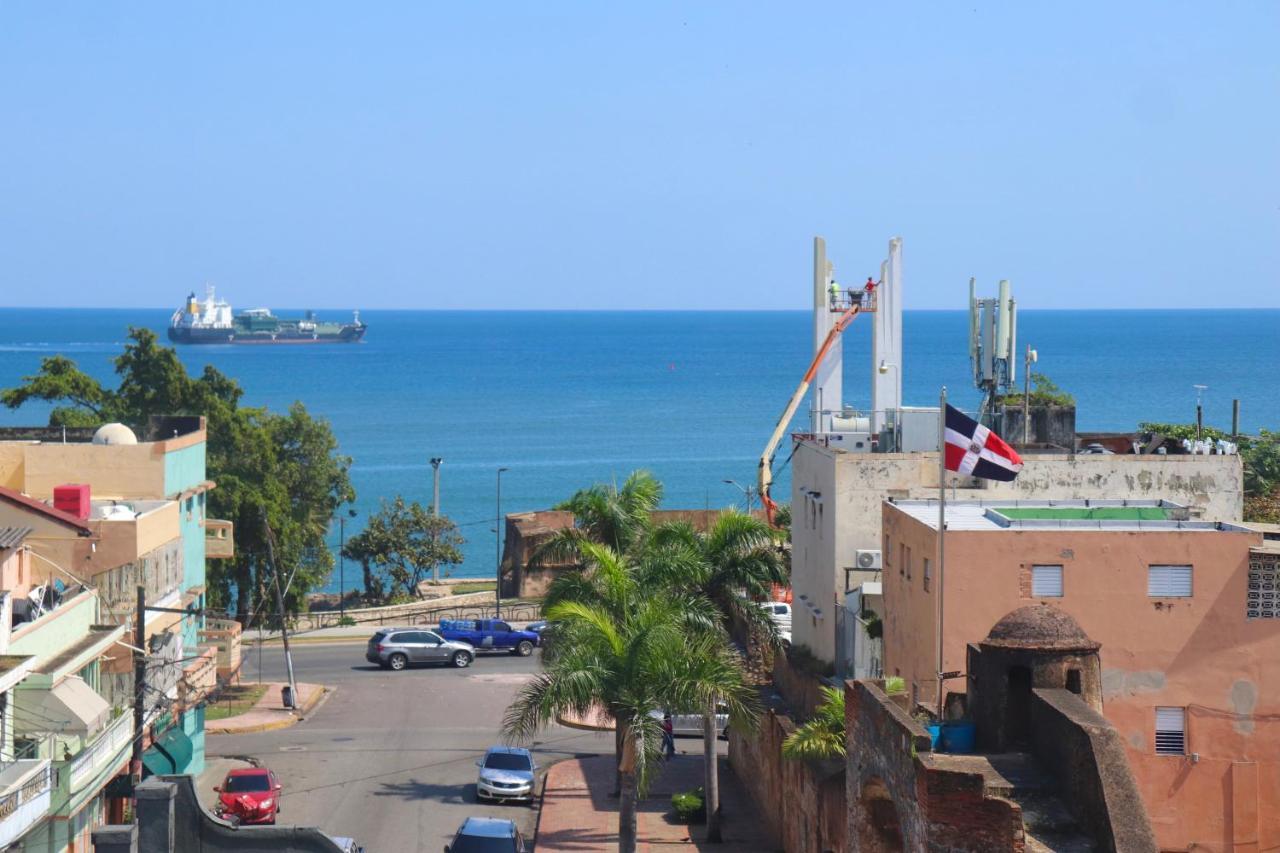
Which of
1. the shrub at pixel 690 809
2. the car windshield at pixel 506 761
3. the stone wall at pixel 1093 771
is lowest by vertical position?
the shrub at pixel 690 809

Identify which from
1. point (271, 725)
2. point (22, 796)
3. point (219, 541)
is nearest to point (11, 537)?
point (22, 796)

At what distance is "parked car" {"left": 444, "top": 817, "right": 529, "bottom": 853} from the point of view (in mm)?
31031

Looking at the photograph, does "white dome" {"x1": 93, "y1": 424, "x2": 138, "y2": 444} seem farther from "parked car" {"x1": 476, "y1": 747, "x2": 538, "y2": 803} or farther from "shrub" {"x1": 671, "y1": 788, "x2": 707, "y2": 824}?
"shrub" {"x1": 671, "y1": 788, "x2": 707, "y2": 824}

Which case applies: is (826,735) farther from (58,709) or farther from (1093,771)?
(58,709)

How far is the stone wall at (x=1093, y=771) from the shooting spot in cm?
1706

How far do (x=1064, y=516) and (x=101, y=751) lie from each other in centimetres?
1615

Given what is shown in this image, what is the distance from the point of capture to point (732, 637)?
133 ft

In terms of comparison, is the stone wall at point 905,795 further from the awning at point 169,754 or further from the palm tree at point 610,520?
the awning at point 169,754

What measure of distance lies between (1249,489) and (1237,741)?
86.7ft

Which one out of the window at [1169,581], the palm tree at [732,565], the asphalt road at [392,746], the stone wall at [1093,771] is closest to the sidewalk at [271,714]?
the asphalt road at [392,746]

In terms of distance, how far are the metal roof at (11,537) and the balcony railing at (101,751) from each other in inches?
136

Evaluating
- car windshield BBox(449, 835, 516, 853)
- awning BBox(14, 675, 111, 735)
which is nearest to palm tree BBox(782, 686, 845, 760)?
car windshield BBox(449, 835, 516, 853)

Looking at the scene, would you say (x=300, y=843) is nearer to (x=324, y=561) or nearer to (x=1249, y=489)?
(x=1249, y=489)

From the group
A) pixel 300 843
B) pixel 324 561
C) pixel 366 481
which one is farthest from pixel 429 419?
pixel 300 843
